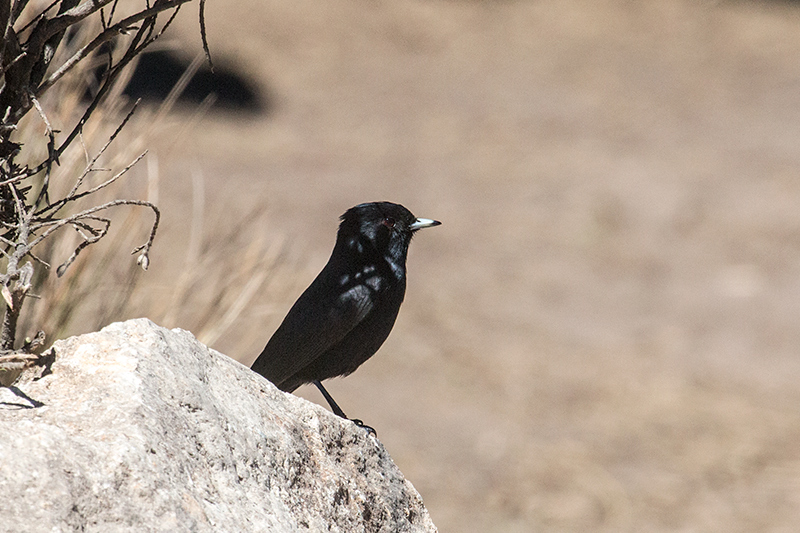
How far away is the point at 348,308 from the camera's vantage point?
364 cm

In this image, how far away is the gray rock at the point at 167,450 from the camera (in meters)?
1.75

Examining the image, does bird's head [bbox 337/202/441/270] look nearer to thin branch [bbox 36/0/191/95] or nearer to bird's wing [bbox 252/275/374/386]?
bird's wing [bbox 252/275/374/386]

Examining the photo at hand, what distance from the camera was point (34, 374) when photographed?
2.08m

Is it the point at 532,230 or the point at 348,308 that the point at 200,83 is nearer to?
the point at 532,230

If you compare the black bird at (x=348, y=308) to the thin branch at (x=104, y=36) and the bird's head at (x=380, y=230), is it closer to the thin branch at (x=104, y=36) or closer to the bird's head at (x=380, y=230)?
the bird's head at (x=380, y=230)

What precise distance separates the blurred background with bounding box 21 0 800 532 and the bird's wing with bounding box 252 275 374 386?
52 cm

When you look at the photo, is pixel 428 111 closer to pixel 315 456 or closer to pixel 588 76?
pixel 588 76

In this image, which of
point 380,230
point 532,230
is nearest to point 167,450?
point 380,230

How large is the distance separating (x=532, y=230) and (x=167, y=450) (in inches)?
318

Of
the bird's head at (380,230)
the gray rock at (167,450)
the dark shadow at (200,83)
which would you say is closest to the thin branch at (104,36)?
the gray rock at (167,450)

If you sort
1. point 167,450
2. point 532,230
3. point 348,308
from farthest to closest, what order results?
point 532,230, point 348,308, point 167,450

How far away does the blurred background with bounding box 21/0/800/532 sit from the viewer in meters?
6.49

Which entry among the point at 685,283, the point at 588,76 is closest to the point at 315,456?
the point at 685,283

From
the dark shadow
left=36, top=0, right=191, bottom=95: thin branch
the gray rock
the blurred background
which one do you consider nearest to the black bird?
the blurred background
